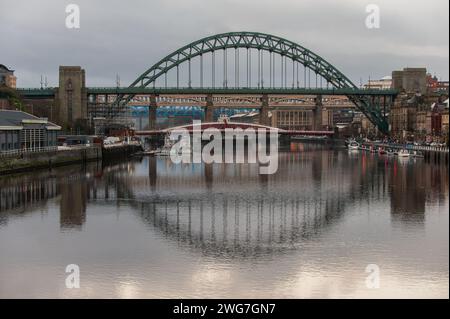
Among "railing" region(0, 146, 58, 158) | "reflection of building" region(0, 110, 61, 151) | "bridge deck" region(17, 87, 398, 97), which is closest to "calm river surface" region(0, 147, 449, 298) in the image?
"railing" region(0, 146, 58, 158)

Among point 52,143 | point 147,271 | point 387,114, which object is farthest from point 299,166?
point 387,114

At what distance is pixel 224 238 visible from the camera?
93.7ft

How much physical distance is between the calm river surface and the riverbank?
2.76m

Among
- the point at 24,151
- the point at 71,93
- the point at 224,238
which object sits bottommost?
the point at 224,238

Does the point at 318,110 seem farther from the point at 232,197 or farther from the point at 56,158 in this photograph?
the point at 232,197

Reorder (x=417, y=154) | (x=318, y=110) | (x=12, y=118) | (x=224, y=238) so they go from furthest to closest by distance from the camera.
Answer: (x=318, y=110), (x=417, y=154), (x=12, y=118), (x=224, y=238)

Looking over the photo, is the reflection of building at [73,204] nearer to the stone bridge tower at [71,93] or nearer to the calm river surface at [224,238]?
the calm river surface at [224,238]

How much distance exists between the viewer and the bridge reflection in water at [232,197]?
29.6 m

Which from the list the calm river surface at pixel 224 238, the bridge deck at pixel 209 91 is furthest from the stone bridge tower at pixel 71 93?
the calm river surface at pixel 224 238

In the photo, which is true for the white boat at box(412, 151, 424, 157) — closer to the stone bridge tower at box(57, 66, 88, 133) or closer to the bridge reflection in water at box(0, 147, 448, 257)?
the bridge reflection in water at box(0, 147, 448, 257)

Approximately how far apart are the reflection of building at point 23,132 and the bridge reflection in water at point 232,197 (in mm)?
3662

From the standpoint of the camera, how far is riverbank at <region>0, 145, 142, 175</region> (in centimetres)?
5408

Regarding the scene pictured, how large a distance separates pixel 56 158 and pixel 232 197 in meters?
27.4

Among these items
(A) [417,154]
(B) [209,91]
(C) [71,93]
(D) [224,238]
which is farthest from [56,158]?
(B) [209,91]
